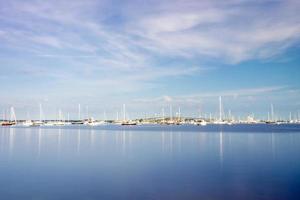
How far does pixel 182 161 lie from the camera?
4372cm

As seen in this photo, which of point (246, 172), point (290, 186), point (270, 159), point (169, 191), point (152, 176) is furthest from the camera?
point (270, 159)

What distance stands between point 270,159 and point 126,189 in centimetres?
2604

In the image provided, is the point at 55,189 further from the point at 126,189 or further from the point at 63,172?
the point at 63,172

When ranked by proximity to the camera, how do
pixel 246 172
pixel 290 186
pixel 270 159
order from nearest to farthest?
pixel 290 186, pixel 246 172, pixel 270 159

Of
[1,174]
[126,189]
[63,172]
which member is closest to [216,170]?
[126,189]

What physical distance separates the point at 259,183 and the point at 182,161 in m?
15.6

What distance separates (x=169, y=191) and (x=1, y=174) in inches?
679

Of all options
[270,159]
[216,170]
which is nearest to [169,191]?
[216,170]

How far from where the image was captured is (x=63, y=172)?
35.0 metres

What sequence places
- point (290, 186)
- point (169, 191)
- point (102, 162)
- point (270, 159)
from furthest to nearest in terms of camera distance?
point (270, 159), point (102, 162), point (290, 186), point (169, 191)

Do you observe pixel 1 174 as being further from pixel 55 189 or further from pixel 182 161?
pixel 182 161

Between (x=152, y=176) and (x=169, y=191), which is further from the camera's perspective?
(x=152, y=176)

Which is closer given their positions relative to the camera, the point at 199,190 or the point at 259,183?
the point at 199,190

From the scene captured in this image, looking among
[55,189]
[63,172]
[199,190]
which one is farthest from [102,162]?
[199,190]
